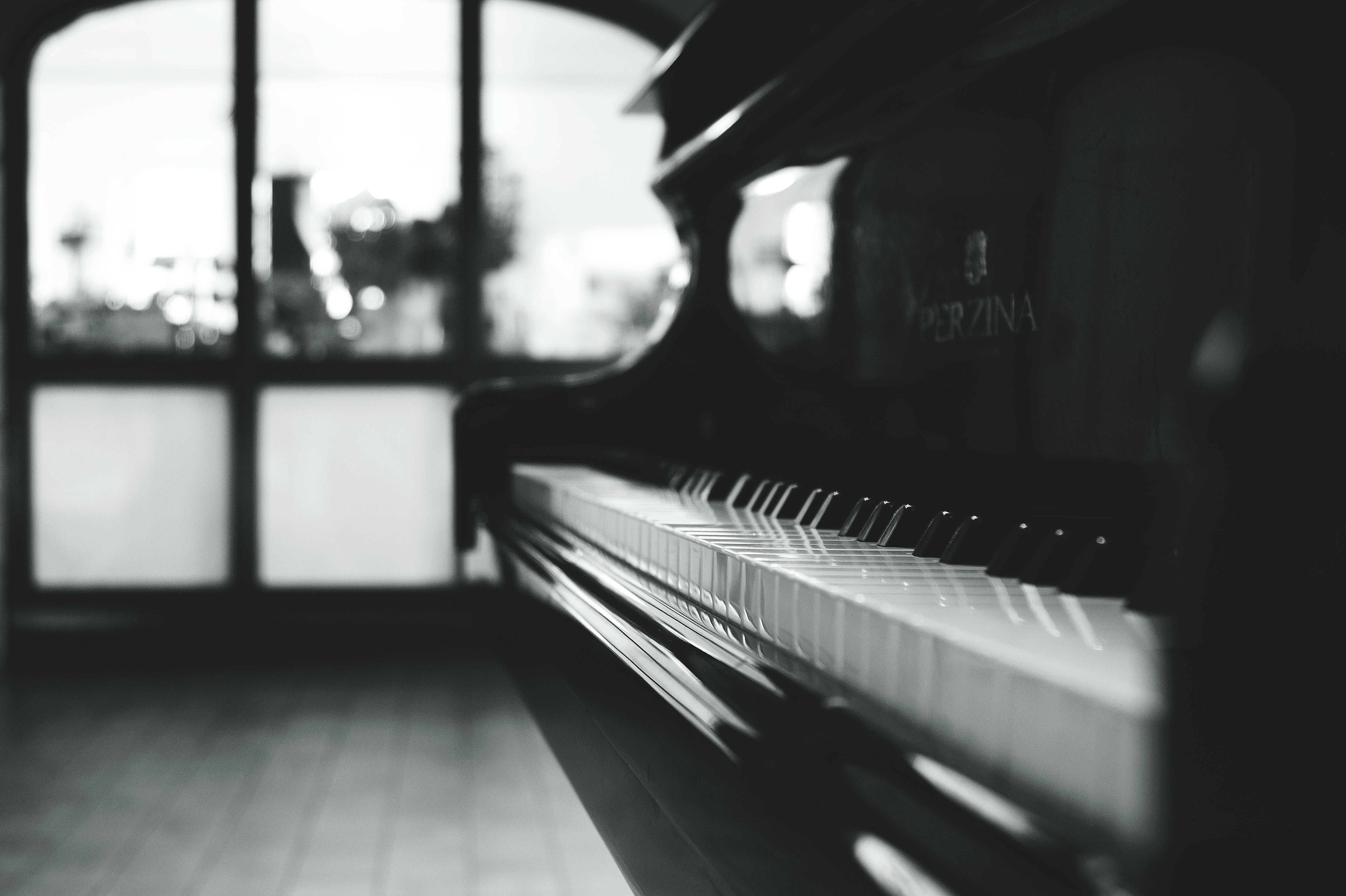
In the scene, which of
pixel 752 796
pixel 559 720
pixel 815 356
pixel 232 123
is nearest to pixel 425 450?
pixel 232 123

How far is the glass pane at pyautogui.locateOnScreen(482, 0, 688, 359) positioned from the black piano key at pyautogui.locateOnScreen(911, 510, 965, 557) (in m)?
3.57

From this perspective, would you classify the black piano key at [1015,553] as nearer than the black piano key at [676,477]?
Yes

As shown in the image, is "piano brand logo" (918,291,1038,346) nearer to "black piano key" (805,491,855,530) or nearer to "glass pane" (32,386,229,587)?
"black piano key" (805,491,855,530)

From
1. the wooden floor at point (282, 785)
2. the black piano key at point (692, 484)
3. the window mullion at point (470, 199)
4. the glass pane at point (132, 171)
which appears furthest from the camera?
the window mullion at point (470, 199)

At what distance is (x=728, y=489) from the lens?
144cm

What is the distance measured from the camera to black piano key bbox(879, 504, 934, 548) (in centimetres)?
93

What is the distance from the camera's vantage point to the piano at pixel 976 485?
37 cm

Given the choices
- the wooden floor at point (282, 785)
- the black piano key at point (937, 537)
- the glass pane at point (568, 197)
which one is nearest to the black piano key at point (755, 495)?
the black piano key at point (937, 537)

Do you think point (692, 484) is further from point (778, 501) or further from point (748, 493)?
point (778, 501)

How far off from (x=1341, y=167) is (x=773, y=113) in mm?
859

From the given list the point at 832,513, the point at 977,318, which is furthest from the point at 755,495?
the point at 977,318

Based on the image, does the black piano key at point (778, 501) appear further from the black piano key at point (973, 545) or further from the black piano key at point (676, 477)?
the black piano key at point (973, 545)

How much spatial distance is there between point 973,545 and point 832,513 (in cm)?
30

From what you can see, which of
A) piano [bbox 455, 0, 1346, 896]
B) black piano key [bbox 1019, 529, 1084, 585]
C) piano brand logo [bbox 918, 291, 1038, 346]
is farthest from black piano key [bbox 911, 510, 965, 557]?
piano brand logo [bbox 918, 291, 1038, 346]
